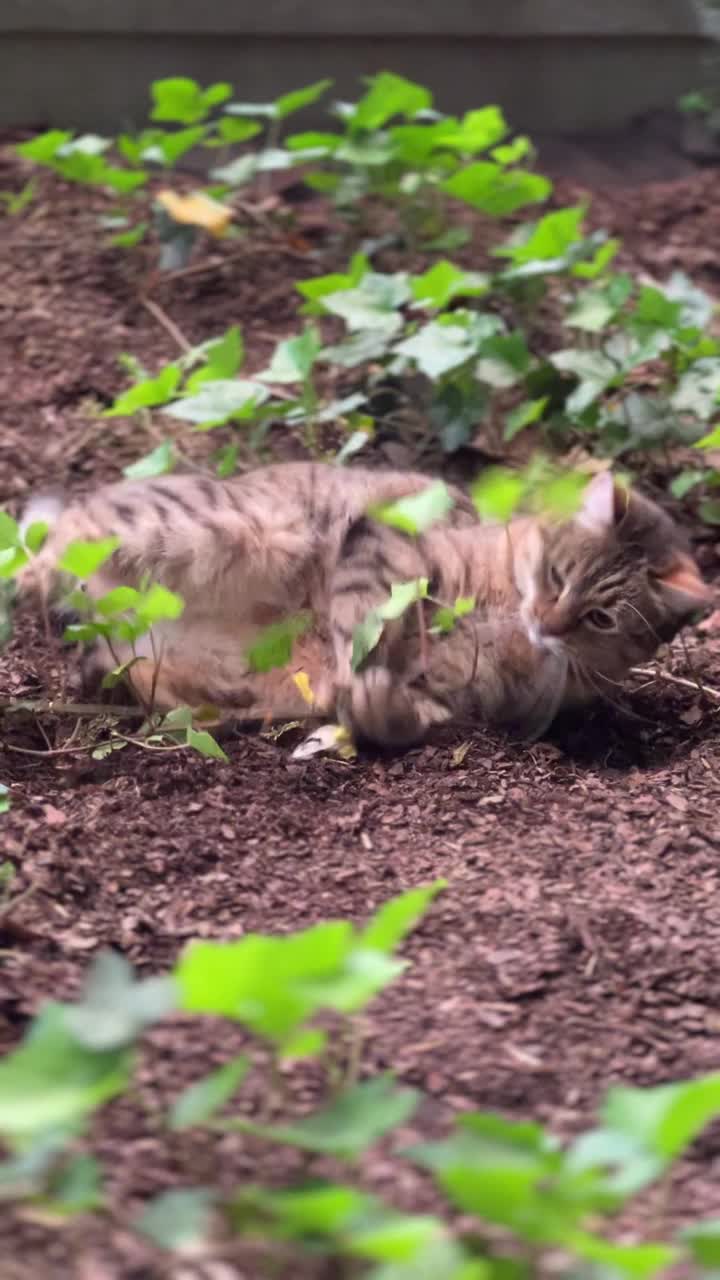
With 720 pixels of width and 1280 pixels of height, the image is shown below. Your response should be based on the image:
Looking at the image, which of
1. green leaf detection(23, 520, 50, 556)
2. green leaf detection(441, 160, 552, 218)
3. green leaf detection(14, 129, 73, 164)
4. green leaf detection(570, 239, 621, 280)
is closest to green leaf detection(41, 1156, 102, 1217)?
green leaf detection(23, 520, 50, 556)

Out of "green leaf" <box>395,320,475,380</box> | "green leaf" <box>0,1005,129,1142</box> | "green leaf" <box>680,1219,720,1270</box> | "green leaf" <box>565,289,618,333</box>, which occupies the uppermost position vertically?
"green leaf" <box>0,1005,129,1142</box>

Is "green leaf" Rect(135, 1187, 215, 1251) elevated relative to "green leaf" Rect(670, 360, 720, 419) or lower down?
elevated

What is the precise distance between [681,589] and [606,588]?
162 millimetres

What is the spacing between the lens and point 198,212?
477 centimetres

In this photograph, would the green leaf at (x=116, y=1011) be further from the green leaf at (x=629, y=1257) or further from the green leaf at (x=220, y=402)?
the green leaf at (x=220, y=402)

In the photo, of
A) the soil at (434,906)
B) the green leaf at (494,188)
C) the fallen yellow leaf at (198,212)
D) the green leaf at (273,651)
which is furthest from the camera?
the fallen yellow leaf at (198,212)

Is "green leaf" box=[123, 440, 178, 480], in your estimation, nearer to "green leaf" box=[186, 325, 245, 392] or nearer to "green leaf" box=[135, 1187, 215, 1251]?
"green leaf" box=[186, 325, 245, 392]

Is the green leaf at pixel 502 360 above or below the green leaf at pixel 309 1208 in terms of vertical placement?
below

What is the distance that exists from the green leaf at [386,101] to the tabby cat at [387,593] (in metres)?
1.76

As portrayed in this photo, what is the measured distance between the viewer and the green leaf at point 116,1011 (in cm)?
131

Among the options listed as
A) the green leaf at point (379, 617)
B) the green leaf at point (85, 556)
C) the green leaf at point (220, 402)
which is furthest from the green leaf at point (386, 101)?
the green leaf at point (85, 556)

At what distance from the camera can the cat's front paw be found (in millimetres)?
3117

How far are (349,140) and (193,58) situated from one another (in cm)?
109

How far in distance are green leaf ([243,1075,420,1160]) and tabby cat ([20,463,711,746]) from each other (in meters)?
1.76
